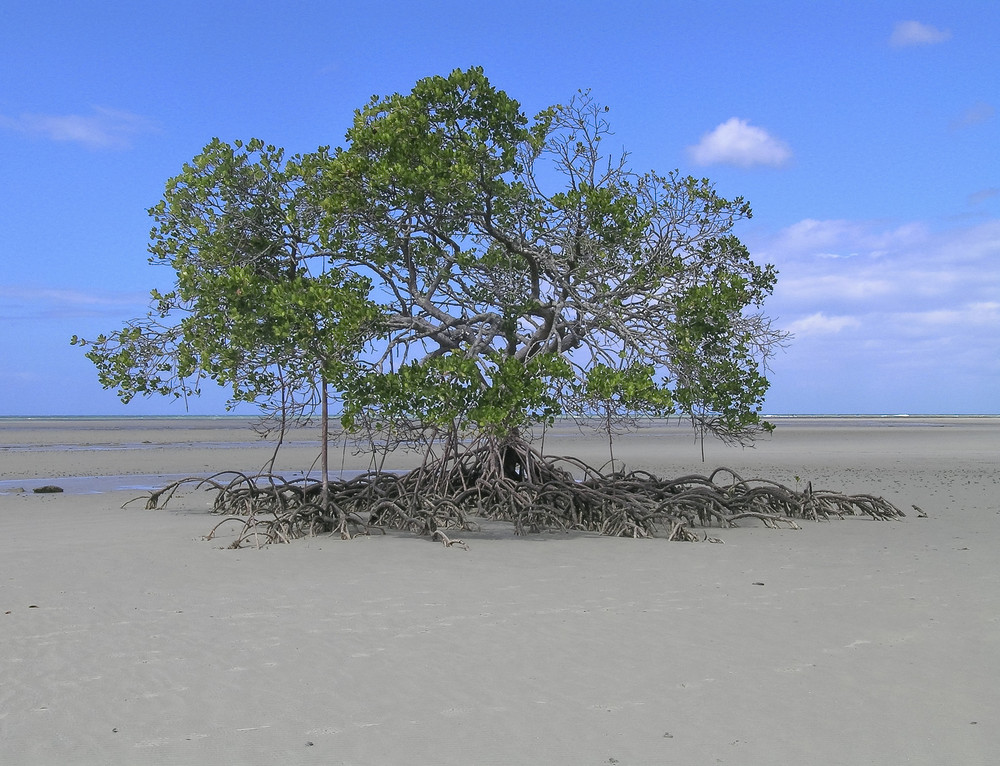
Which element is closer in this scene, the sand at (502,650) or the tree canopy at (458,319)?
the sand at (502,650)

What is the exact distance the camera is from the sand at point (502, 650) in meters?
4.13

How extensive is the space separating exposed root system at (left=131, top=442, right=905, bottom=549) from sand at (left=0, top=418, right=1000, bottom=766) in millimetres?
458

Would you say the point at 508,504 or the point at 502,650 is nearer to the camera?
the point at 502,650

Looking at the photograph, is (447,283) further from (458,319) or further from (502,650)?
(502,650)

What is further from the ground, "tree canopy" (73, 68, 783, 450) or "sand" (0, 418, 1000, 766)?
"tree canopy" (73, 68, 783, 450)

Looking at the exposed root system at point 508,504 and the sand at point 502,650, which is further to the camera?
the exposed root system at point 508,504

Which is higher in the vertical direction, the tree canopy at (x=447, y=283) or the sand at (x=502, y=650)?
the tree canopy at (x=447, y=283)

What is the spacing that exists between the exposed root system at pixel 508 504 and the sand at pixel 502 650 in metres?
0.46

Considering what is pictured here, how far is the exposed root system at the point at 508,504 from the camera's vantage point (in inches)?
407

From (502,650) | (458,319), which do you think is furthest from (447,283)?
(502,650)

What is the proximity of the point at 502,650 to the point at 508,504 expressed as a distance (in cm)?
591

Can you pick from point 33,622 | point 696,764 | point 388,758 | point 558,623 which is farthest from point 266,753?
point 33,622

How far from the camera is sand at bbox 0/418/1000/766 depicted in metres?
→ 4.13

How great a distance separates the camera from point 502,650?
552 centimetres
